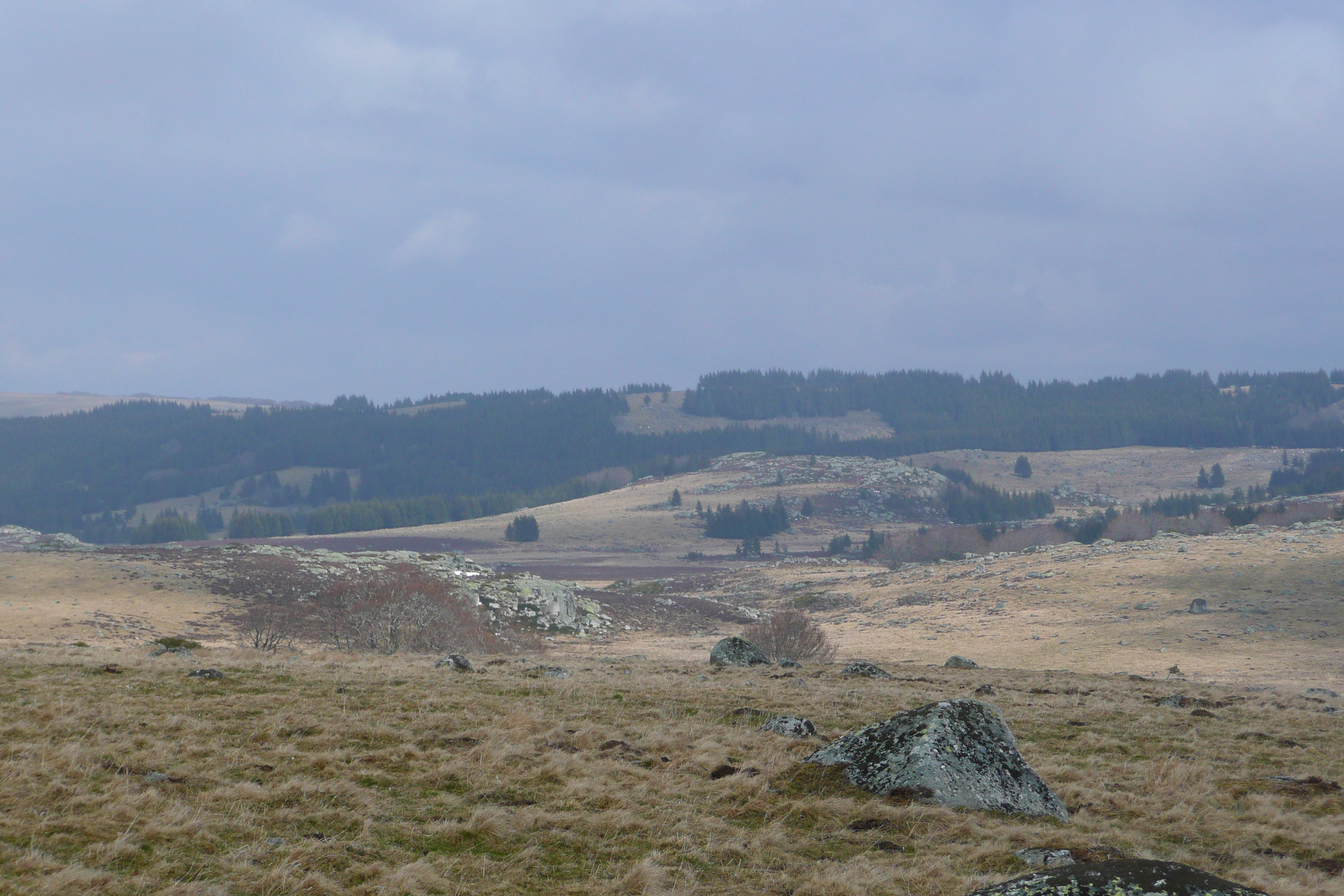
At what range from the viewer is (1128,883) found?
5574 millimetres

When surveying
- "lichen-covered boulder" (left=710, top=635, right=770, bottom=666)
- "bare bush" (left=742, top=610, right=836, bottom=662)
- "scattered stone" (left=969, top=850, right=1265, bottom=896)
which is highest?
"scattered stone" (left=969, top=850, right=1265, bottom=896)

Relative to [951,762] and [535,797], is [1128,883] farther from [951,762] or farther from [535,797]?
[535,797]

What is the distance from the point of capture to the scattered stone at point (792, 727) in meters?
13.7

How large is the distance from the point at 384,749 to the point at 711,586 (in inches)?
3684

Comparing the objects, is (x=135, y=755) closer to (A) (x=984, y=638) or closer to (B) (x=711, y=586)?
(A) (x=984, y=638)

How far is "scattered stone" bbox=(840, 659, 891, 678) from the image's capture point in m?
23.7

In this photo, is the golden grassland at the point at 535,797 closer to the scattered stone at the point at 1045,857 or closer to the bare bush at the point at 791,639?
the scattered stone at the point at 1045,857

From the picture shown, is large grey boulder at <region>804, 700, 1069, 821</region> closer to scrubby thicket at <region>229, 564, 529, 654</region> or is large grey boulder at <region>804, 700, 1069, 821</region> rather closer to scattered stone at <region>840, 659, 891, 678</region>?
scattered stone at <region>840, 659, 891, 678</region>

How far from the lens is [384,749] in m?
11.3

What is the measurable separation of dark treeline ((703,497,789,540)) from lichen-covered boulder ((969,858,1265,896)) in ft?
527

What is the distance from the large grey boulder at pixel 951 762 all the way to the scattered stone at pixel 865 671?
39.8ft

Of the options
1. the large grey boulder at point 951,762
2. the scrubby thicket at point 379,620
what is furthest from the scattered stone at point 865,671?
the scrubby thicket at point 379,620

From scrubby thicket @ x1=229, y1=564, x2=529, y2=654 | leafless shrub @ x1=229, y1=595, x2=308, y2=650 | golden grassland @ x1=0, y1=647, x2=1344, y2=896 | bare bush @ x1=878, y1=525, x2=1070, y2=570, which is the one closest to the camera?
golden grassland @ x1=0, y1=647, x2=1344, y2=896

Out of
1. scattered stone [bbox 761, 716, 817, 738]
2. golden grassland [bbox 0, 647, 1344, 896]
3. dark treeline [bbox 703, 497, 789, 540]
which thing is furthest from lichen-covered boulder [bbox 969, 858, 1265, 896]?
dark treeline [bbox 703, 497, 789, 540]
